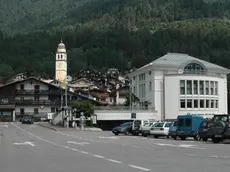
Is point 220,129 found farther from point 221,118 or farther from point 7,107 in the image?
point 7,107

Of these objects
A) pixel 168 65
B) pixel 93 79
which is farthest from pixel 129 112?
pixel 93 79

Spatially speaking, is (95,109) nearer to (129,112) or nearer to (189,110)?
(129,112)

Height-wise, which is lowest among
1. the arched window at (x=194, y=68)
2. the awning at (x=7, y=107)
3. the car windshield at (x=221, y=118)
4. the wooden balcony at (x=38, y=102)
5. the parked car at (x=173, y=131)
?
the parked car at (x=173, y=131)

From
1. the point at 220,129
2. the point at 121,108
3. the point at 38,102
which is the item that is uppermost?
the point at 38,102

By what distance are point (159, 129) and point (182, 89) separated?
42.4 m

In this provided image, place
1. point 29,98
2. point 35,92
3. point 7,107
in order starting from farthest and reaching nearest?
point 29,98
point 35,92
point 7,107

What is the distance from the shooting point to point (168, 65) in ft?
283

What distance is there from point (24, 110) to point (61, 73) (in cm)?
6016

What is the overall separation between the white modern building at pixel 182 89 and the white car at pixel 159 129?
134 feet

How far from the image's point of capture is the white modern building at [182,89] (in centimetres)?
8438

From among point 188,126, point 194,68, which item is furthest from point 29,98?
point 188,126

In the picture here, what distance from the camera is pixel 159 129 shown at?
43.1 metres

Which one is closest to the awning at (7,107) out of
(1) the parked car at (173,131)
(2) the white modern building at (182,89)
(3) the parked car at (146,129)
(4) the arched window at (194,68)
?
(2) the white modern building at (182,89)

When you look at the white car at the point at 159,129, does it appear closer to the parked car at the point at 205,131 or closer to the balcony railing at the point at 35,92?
the parked car at the point at 205,131
